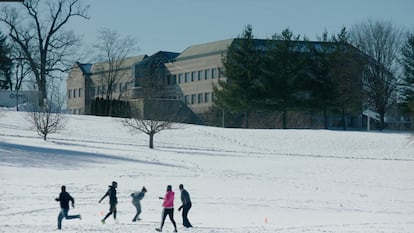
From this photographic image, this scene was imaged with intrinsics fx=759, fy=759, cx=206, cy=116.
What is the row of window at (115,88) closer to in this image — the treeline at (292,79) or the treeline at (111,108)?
the treeline at (111,108)

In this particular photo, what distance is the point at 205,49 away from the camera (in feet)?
321

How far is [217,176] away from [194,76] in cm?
5731

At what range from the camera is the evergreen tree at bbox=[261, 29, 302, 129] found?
Answer: 75875 millimetres

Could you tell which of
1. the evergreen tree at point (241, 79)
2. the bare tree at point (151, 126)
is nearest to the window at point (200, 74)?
the evergreen tree at point (241, 79)

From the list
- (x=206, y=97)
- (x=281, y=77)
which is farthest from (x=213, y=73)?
(x=281, y=77)

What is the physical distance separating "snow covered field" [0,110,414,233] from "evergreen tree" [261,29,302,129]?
10138 mm

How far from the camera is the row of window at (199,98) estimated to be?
93.6 m

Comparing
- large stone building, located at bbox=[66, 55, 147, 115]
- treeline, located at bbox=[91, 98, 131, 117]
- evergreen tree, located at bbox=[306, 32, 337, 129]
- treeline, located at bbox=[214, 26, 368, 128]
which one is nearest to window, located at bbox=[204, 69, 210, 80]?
large stone building, located at bbox=[66, 55, 147, 115]

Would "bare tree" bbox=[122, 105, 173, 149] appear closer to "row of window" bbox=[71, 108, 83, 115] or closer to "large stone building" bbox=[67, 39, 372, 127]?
"large stone building" bbox=[67, 39, 372, 127]

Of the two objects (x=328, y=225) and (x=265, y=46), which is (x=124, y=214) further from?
(x=265, y=46)

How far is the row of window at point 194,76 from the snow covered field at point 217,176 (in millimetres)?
25278

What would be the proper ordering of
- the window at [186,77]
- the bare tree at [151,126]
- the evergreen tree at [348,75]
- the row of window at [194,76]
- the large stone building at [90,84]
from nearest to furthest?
the bare tree at [151,126] < the evergreen tree at [348,75] < the row of window at [194,76] < the window at [186,77] < the large stone building at [90,84]

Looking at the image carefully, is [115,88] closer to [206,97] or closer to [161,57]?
[161,57]

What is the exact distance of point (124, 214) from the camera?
1051 inches
